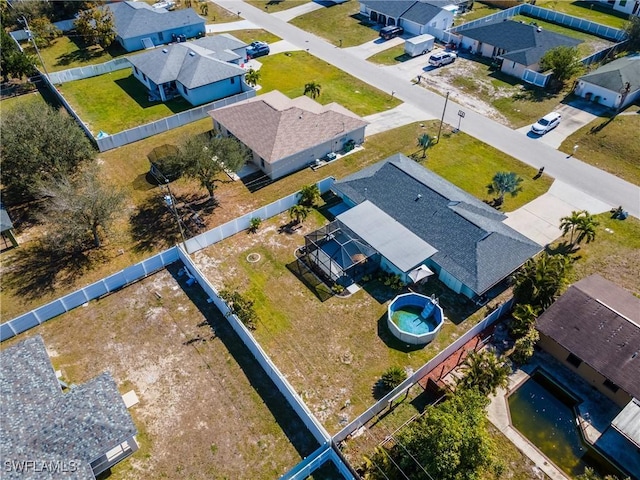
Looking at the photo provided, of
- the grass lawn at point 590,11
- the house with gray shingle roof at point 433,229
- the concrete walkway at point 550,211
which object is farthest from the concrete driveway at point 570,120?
the grass lawn at point 590,11

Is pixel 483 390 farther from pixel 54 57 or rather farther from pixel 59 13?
pixel 59 13

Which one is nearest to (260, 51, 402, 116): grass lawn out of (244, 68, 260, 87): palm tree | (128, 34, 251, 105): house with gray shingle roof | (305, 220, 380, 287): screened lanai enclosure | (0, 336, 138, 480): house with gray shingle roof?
(244, 68, 260, 87): palm tree

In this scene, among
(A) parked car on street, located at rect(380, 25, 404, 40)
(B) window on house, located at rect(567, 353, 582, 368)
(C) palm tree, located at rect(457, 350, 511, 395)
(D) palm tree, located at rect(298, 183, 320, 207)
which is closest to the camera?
(C) palm tree, located at rect(457, 350, 511, 395)

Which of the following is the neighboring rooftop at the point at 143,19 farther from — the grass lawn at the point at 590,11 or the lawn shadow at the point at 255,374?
the grass lawn at the point at 590,11

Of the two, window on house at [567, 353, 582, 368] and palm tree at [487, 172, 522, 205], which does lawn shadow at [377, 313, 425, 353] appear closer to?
window on house at [567, 353, 582, 368]

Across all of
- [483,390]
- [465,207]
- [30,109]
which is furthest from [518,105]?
[30,109]

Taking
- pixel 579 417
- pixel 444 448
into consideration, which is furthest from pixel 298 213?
pixel 579 417

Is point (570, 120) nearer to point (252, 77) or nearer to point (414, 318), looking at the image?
point (414, 318)
